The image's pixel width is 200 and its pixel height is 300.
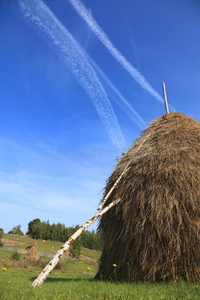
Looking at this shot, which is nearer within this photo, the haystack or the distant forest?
the haystack

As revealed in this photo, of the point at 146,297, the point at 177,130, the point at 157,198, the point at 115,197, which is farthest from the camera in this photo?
the point at 177,130

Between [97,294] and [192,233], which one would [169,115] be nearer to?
[192,233]

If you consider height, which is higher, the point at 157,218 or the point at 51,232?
the point at 157,218

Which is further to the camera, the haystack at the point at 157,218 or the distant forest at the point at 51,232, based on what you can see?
the distant forest at the point at 51,232

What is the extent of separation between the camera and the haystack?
18.7ft

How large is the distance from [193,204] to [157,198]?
3.15ft

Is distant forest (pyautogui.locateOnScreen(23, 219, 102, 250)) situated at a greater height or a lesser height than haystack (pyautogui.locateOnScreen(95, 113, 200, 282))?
lesser

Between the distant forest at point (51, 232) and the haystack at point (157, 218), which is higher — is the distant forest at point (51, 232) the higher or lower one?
the lower one

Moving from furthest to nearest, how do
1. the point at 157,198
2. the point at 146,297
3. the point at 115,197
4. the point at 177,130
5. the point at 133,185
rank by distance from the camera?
the point at 177,130
the point at 115,197
the point at 133,185
the point at 157,198
the point at 146,297

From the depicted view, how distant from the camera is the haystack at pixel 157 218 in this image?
570 centimetres

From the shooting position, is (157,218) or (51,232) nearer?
(157,218)

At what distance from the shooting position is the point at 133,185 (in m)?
6.80

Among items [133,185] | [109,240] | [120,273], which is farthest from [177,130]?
[120,273]

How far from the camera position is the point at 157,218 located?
5.87m
